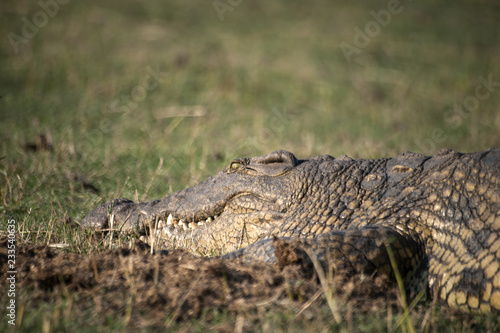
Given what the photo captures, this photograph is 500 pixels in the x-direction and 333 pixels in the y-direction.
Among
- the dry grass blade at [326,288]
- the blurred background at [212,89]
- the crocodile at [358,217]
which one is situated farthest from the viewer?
the blurred background at [212,89]

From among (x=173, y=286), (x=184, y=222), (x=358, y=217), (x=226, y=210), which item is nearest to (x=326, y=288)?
(x=173, y=286)

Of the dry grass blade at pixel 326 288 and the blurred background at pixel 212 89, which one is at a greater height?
the blurred background at pixel 212 89

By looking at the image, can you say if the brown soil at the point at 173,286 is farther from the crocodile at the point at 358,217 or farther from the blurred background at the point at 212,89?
the blurred background at the point at 212,89

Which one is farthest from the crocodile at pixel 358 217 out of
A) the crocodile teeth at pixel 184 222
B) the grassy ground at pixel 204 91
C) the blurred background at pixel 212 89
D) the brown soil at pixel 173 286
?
the blurred background at pixel 212 89

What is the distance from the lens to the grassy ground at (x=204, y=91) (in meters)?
5.86

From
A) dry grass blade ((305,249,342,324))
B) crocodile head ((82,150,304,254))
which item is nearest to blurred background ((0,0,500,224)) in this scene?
crocodile head ((82,150,304,254))

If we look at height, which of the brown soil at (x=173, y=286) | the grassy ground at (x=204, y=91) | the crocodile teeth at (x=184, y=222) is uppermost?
the grassy ground at (x=204, y=91)

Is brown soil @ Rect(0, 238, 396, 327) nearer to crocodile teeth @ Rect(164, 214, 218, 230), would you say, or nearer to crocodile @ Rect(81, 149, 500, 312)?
crocodile @ Rect(81, 149, 500, 312)

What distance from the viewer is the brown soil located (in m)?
2.41

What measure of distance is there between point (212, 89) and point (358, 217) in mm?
7393

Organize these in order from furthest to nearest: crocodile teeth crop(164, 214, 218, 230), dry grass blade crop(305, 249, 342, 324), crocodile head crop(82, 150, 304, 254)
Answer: crocodile teeth crop(164, 214, 218, 230) → crocodile head crop(82, 150, 304, 254) → dry grass blade crop(305, 249, 342, 324)

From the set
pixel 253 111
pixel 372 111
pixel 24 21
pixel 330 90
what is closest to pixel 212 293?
pixel 253 111

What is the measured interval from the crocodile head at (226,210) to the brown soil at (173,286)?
2.35ft

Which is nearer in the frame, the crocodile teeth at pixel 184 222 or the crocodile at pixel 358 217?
the crocodile at pixel 358 217
